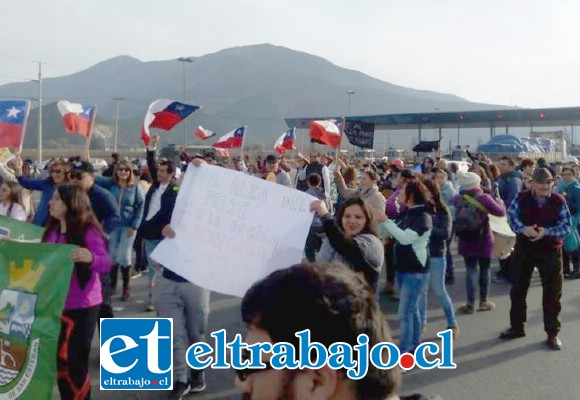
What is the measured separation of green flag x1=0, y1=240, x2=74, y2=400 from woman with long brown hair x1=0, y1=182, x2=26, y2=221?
9.28ft

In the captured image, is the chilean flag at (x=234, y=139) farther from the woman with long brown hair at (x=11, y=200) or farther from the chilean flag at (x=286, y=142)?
the woman with long brown hair at (x=11, y=200)

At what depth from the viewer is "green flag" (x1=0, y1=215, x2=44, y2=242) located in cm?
432

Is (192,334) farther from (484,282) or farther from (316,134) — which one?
(316,134)

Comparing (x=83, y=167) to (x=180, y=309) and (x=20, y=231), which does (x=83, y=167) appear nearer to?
(x=20, y=231)

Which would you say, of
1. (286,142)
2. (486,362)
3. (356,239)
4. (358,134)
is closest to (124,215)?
(356,239)

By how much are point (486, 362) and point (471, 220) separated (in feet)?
7.07

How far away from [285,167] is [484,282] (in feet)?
24.5

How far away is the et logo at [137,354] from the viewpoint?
4379mm

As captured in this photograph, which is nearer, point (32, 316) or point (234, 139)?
point (32, 316)

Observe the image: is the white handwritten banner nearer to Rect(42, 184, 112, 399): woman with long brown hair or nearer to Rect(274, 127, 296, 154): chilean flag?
Rect(42, 184, 112, 399): woman with long brown hair

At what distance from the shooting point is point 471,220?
288 inches

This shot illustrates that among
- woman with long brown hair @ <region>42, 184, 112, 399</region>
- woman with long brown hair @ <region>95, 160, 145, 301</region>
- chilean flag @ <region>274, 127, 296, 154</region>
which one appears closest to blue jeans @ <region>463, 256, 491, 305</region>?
woman with long brown hair @ <region>95, 160, 145, 301</region>

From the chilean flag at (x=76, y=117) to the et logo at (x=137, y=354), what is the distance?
4206 millimetres

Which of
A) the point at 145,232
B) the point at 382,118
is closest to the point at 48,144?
the point at 382,118
